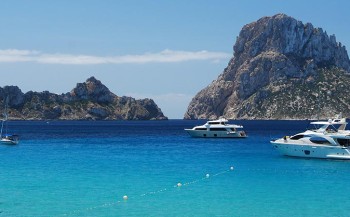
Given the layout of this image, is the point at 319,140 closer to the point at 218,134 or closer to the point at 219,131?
the point at 219,131

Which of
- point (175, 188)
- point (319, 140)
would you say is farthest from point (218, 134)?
point (175, 188)

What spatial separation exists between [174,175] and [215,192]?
437 inches

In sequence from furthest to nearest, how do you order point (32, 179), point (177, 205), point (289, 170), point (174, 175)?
point (289, 170) < point (174, 175) < point (32, 179) < point (177, 205)

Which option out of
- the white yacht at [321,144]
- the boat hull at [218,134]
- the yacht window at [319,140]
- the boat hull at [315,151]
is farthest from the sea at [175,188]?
the boat hull at [218,134]

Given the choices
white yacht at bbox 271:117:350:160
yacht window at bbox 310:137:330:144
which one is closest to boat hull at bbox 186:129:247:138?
white yacht at bbox 271:117:350:160

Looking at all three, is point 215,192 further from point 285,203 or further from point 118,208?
point 118,208

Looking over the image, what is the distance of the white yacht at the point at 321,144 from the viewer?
2635 inches

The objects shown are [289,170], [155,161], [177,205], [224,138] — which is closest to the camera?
[177,205]

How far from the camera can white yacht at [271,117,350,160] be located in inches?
2635

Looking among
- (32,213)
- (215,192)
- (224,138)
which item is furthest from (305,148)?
(224,138)

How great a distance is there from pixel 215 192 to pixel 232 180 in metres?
7.64

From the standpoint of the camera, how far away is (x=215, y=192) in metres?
42.1

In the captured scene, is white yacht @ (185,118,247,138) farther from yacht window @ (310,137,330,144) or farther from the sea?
the sea

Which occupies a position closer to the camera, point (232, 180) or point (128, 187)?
point (128, 187)
